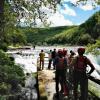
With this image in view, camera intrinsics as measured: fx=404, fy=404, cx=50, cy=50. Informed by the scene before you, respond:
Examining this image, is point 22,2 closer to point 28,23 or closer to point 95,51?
point 28,23

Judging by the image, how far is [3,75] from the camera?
2689cm

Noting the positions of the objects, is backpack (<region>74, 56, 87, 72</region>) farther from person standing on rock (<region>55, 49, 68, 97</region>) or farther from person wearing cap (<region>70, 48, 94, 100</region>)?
person standing on rock (<region>55, 49, 68, 97</region>)

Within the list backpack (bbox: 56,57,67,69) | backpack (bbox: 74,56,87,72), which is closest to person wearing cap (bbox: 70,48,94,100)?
backpack (bbox: 74,56,87,72)

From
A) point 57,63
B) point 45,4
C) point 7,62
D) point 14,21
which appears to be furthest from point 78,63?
point 7,62

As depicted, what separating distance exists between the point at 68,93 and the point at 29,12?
9.99 m

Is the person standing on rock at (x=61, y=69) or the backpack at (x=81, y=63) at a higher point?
the backpack at (x=81, y=63)

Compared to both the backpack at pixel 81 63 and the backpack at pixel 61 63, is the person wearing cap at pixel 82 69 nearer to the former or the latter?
the backpack at pixel 81 63

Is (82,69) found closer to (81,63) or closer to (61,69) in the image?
(81,63)

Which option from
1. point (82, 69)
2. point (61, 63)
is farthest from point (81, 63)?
point (61, 63)

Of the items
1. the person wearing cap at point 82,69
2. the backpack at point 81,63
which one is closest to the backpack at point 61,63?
the person wearing cap at point 82,69

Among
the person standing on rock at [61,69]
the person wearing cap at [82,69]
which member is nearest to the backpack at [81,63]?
the person wearing cap at [82,69]

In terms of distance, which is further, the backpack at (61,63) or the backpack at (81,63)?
the backpack at (61,63)

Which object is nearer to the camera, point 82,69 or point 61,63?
point 82,69

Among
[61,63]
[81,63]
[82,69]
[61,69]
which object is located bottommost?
[61,69]
